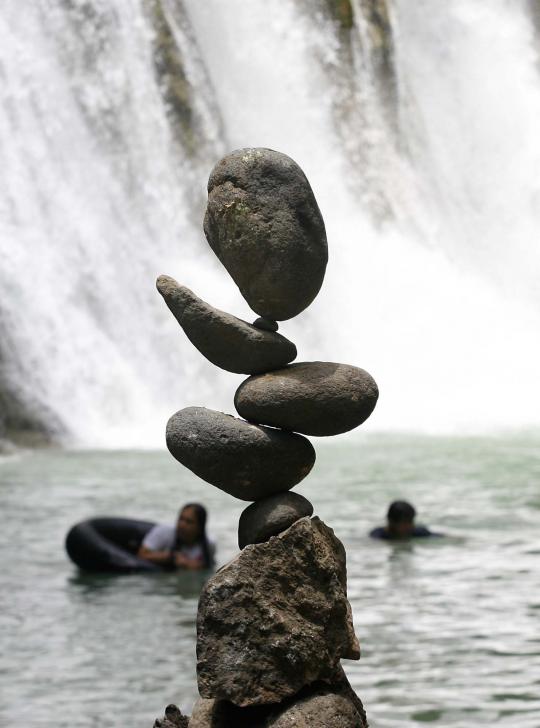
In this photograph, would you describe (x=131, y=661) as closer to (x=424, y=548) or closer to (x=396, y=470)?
(x=424, y=548)

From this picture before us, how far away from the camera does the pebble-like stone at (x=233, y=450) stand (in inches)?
200

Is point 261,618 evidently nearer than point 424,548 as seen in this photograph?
Yes

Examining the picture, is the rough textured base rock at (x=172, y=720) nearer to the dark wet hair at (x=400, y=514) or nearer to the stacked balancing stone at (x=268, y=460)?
the stacked balancing stone at (x=268, y=460)

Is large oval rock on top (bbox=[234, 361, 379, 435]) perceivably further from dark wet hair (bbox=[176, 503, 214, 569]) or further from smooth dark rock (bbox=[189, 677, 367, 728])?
dark wet hair (bbox=[176, 503, 214, 569])

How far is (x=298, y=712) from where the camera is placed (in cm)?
496

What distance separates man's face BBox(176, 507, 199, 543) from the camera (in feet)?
33.9

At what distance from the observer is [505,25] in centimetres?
3838

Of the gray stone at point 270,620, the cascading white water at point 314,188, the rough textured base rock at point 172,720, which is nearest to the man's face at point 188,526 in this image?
the rough textured base rock at point 172,720

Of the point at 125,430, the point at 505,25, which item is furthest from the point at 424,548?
the point at 505,25

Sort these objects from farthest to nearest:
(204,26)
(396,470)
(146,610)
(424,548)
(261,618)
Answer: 1. (204,26)
2. (396,470)
3. (424,548)
4. (146,610)
5. (261,618)

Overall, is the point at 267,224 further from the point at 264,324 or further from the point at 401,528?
the point at 401,528

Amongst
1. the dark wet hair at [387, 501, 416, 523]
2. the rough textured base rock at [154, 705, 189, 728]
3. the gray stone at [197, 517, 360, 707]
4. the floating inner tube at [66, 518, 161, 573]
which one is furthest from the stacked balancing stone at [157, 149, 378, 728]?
the dark wet hair at [387, 501, 416, 523]

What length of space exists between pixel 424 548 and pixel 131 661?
397cm

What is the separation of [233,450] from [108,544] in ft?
20.5
